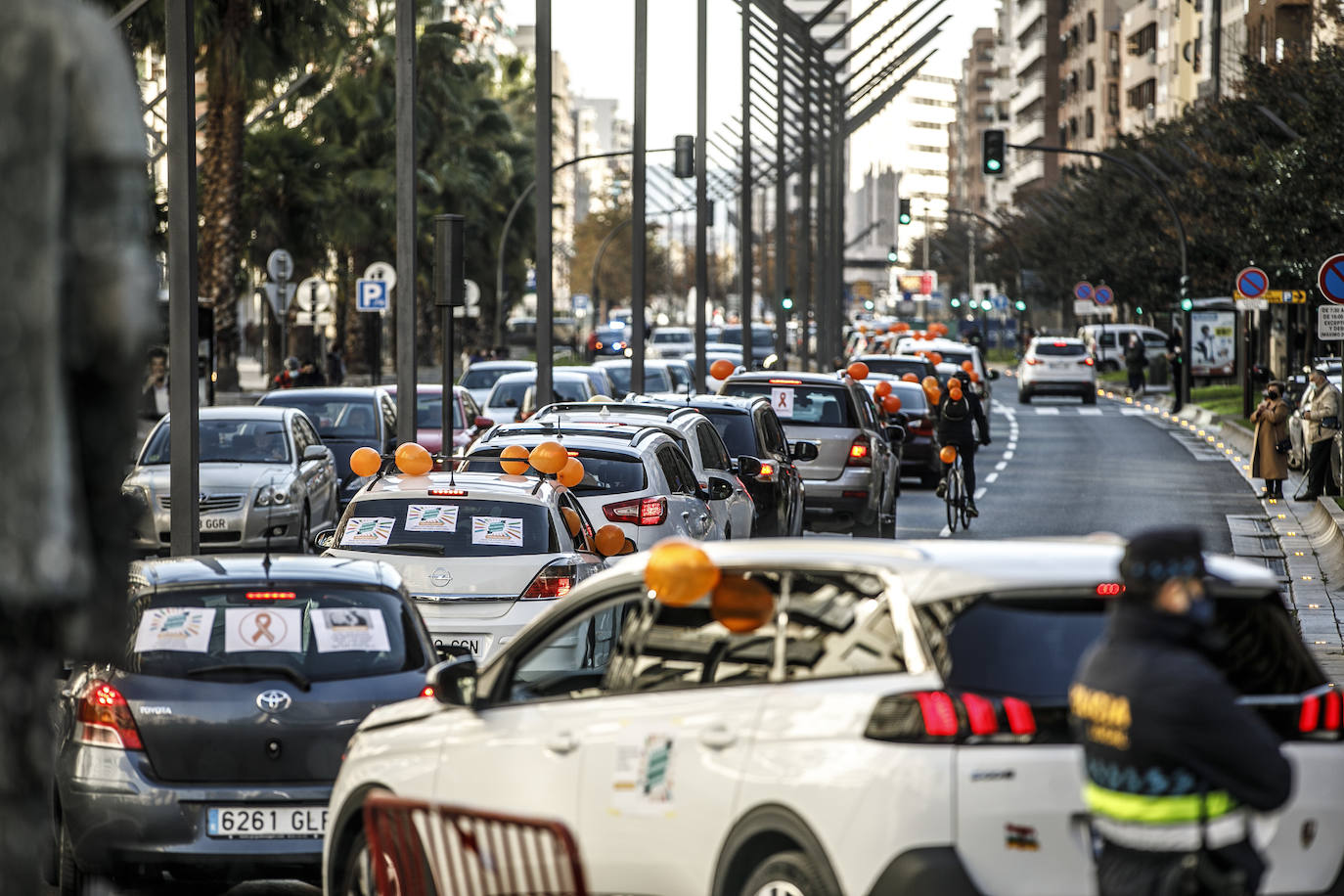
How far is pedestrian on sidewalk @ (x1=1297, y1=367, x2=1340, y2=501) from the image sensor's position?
94.5 ft

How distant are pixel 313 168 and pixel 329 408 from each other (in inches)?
1239

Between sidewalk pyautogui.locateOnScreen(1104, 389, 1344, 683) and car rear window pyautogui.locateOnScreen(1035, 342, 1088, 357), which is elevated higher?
car rear window pyautogui.locateOnScreen(1035, 342, 1088, 357)

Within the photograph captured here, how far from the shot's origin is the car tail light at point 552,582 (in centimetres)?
1233

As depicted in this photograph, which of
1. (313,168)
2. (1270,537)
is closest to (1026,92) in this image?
(313,168)

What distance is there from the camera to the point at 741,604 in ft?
21.4

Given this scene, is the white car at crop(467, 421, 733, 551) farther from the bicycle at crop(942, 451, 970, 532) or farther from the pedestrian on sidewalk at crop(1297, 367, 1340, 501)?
the pedestrian on sidewalk at crop(1297, 367, 1340, 501)

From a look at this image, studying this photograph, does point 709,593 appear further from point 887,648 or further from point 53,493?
point 53,493

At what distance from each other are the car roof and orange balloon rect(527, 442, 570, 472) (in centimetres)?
529

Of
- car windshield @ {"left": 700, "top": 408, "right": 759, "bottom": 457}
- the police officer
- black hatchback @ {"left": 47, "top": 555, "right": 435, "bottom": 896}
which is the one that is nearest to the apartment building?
car windshield @ {"left": 700, "top": 408, "right": 759, "bottom": 457}

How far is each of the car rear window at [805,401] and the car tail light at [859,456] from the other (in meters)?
0.67

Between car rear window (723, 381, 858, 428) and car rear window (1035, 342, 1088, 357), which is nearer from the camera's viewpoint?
car rear window (723, 381, 858, 428)

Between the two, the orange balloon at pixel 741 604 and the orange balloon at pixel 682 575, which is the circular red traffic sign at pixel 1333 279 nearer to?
the orange balloon at pixel 741 604

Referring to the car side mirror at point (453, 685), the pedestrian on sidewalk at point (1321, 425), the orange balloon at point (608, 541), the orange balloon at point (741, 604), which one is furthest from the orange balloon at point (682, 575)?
the pedestrian on sidewalk at point (1321, 425)

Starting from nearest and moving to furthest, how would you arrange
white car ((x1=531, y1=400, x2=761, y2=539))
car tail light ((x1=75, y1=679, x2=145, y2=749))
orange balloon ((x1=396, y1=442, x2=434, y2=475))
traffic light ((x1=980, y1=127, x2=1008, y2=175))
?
car tail light ((x1=75, y1=679, x2=145, y2=749)) < orange balloon ((x1=396, y1=442, x2=434, y2=475)) < white car ((x1=531, y1=400, x2=761, y2=539)) < traffic light ((x1=980, y1=127, x2=1008, y2=175))
